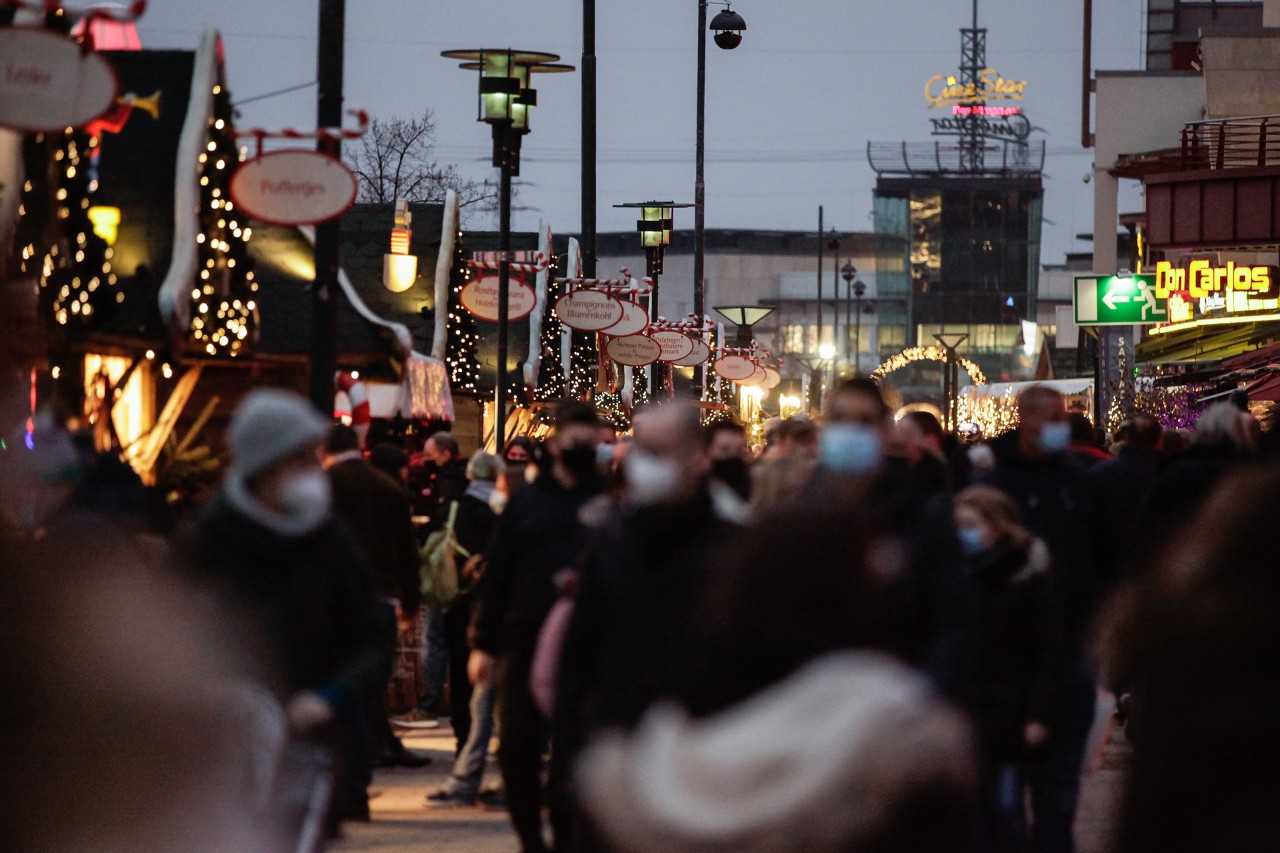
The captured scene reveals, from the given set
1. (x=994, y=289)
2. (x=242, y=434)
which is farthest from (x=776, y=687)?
(x=994, y=289)

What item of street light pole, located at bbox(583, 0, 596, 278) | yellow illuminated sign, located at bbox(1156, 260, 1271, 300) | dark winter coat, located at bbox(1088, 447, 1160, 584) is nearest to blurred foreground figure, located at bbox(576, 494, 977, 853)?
dark winter coat, located at bbox(1088, 447, 1160, 584)

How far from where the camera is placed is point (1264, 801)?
2.78 m

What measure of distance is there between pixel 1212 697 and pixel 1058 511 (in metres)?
5.55

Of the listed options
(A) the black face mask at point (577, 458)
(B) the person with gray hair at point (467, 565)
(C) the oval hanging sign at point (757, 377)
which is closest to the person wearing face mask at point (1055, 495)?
(A) the black face mask at point (577, 458)

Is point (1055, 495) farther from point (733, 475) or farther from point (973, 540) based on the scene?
point (733, 475)

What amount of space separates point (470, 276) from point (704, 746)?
25.2m

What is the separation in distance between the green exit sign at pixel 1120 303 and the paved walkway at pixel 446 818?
21.3 meters

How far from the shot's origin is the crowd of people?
9.55ft

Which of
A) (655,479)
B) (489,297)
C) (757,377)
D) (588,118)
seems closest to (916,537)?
(655,479)

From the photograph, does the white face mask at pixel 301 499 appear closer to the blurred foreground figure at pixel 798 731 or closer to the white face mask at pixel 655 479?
the white face mask at pixel 655 479

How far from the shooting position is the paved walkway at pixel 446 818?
924 cm

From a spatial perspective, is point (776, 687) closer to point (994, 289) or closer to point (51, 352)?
point (51, 352)

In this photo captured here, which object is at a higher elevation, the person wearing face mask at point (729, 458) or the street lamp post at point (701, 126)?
the street lamp post at point (701, 126)

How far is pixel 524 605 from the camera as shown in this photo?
7852 millimetres
